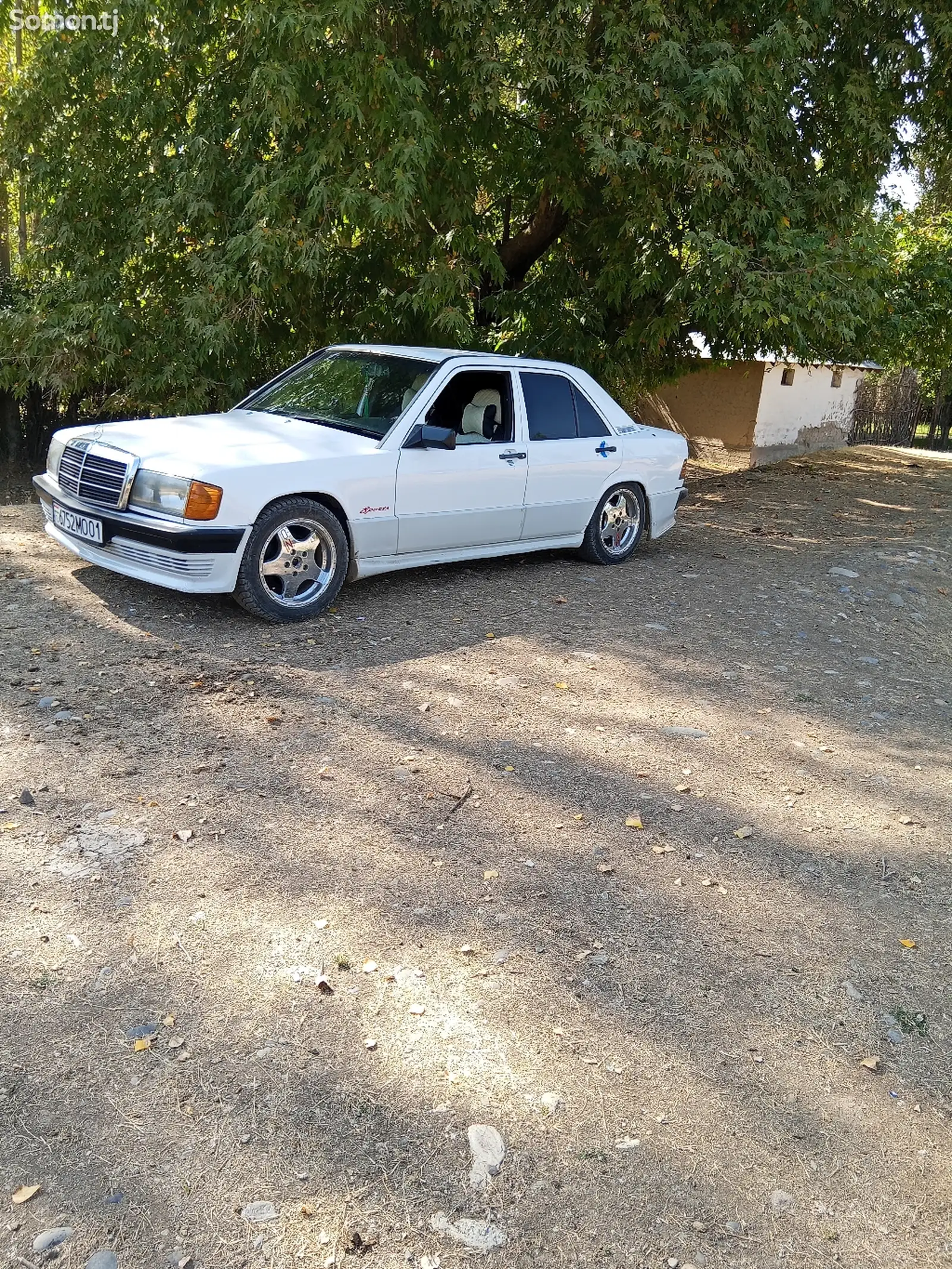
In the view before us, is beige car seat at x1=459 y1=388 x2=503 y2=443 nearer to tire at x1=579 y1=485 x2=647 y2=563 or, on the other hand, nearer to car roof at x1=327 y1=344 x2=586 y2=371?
car roof at x1=327 y1=344 x2=586 y2=371

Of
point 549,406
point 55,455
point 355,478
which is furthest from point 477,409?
point 55,455

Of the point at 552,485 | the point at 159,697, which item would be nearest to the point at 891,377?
the point at 552,485

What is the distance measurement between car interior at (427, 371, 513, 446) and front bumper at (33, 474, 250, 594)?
192cm

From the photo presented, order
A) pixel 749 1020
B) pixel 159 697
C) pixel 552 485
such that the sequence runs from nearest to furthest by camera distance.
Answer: pixel 749 1020 → pixel 159 697 → pixel 552 485

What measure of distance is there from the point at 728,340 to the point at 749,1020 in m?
10.3

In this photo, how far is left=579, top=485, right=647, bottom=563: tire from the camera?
8977 millimetres

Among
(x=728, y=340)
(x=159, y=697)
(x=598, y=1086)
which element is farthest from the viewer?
(x=728, y=340)

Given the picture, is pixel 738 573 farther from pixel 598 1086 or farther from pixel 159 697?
pixel 598 1086

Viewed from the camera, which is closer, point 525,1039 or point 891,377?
point 525,1039

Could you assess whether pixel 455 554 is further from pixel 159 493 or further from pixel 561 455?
pixel 159 493

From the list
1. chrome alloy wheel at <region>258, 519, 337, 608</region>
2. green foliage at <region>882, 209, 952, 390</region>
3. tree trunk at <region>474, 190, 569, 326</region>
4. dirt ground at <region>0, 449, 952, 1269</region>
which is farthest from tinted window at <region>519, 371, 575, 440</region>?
green foliage at <region>882, 209, 952, 390</region>

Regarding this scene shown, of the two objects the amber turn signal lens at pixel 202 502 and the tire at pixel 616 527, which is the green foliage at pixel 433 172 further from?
the amber turn signal lens at pixel 202 502

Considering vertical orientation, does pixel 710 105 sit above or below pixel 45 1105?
above

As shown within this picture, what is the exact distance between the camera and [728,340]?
41.2 ft
